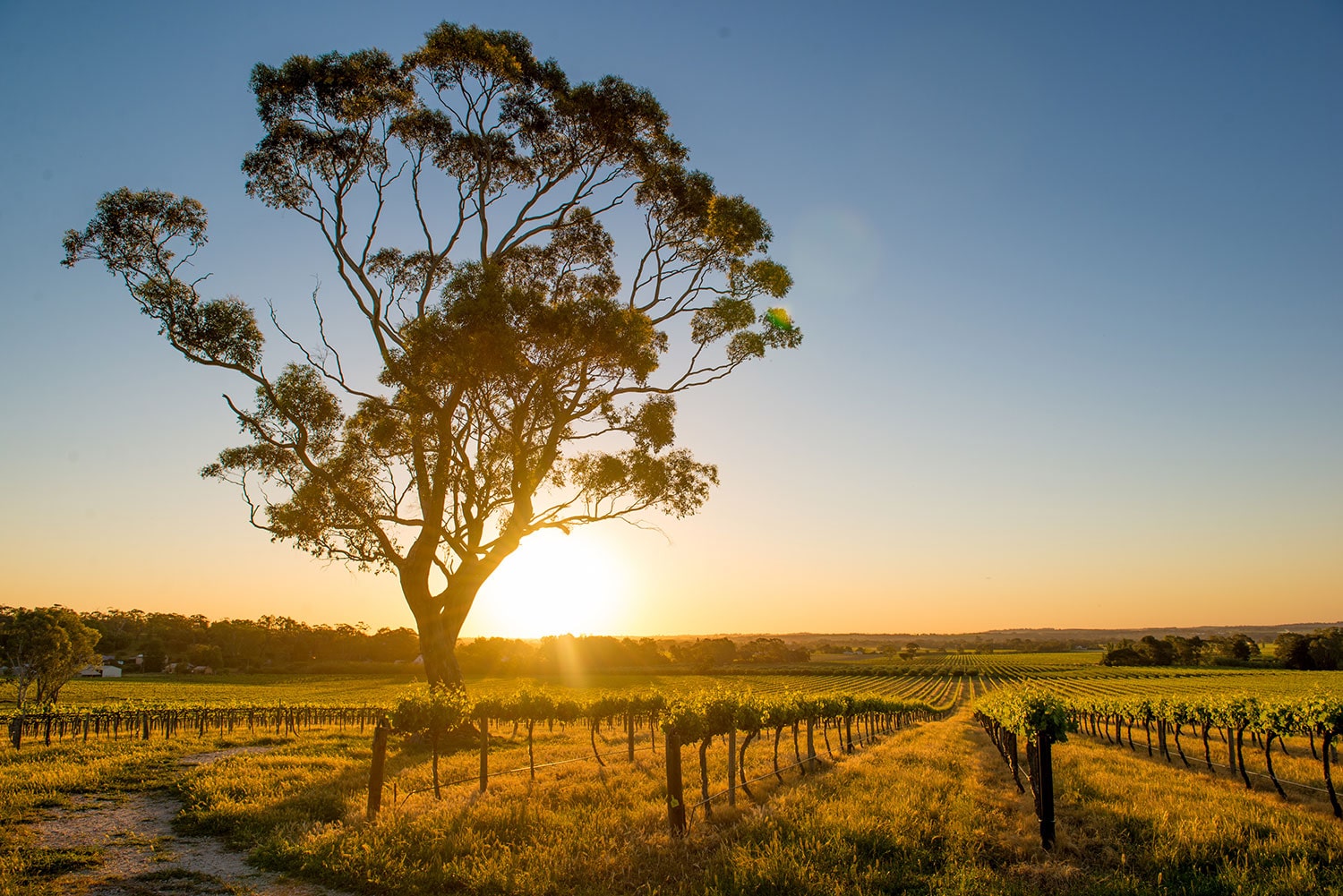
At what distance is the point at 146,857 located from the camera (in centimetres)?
937

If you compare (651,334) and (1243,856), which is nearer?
(1243,856)

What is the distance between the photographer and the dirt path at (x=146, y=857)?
26.1 ft

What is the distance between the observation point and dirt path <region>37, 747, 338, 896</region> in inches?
313

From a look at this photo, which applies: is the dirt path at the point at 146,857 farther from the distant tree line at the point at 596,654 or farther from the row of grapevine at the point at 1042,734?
the distant tree line at the point at 596,654

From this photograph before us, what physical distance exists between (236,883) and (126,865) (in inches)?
87.5

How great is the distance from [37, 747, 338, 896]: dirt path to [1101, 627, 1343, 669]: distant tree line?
13385 centimetres

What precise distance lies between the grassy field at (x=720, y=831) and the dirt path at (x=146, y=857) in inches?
3.4

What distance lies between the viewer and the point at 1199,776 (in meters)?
15.0

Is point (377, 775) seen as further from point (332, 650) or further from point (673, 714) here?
point (332, 650)

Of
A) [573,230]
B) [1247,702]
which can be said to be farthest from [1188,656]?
[573,230]

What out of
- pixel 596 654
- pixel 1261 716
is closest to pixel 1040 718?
pixel 1261 716

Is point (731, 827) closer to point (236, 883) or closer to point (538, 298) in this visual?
point (236, 883)

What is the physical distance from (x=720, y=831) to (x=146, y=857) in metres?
8.07

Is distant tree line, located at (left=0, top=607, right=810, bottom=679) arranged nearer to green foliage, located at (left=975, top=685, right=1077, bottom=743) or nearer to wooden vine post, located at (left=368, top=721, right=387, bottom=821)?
wooden vine post, located at (left=368, top=721, right=387, bottom=821)
